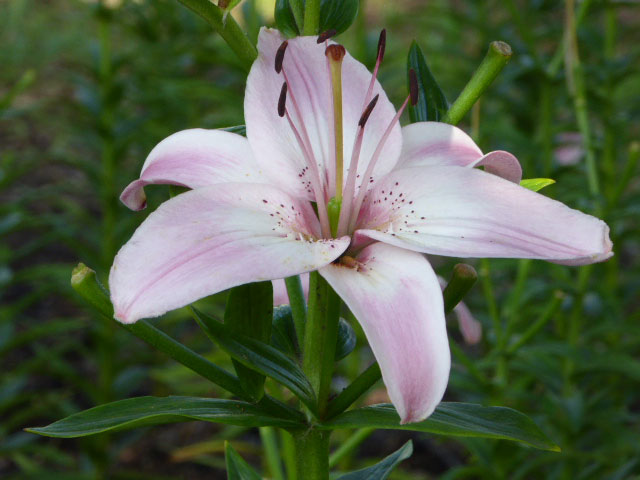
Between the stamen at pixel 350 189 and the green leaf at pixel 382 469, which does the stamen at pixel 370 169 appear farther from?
the green leaf at pixel 382 469

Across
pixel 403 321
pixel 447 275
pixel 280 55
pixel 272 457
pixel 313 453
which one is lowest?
pixel 447 275

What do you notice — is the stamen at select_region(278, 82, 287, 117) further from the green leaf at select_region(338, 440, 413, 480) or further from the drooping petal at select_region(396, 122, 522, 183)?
the green leaf at select_region(338, 440, 413, 480)

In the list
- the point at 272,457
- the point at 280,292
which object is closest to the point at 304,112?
the point at 280,292

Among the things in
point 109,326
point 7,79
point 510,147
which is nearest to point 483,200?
point 510,147

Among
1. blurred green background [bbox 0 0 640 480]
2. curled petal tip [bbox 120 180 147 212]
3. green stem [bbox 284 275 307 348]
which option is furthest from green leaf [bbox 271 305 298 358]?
blurred green background [bbox 0 0 640 480]

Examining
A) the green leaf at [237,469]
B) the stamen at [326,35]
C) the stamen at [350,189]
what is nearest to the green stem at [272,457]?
the green leaf at [237,469]

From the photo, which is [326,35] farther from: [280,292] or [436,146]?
[280,292]

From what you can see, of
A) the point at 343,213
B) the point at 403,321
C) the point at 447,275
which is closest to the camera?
the point at 403,321

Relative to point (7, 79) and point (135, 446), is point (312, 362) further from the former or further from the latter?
point (7, 79)
